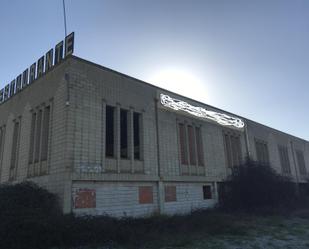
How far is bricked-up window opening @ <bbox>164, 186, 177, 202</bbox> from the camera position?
1922cm

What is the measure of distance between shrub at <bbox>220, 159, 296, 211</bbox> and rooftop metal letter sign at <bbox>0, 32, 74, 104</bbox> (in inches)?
634

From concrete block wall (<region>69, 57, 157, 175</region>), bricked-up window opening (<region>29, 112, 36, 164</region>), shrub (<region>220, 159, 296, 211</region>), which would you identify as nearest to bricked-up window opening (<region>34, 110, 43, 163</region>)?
bricked-up window opening (<region>29, 112, 36, 164</region>)

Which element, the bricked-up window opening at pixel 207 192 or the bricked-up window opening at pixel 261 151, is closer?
the bricked-up window opening at pixel 207 192

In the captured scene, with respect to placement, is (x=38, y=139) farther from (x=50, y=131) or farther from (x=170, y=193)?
(x=170, y=193)

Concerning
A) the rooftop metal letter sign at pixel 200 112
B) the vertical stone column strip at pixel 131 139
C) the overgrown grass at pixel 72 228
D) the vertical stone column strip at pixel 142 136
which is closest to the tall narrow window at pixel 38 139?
the overgrown grass at pixel 72 228

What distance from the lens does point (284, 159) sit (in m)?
36.5

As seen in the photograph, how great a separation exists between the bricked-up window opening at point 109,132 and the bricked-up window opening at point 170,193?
4.70m

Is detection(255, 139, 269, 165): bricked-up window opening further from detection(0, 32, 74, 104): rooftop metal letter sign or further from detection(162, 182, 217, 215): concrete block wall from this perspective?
detection(0, 32, 74, 104): rooftop metal letter sign

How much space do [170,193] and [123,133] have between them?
503 cm

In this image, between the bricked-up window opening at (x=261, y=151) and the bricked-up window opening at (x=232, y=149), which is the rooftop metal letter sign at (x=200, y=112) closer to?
the bricked-up window opening at (x=232, y=149)

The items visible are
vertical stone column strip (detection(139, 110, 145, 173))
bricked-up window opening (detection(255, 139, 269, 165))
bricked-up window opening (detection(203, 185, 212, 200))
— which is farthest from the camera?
bricked-up window opening (detection(255, 139, 269, 165))

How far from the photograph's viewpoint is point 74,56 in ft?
53.5

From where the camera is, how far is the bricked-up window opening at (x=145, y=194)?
57.3 feet

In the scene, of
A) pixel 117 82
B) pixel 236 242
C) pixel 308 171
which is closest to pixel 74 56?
pixel 117 82
